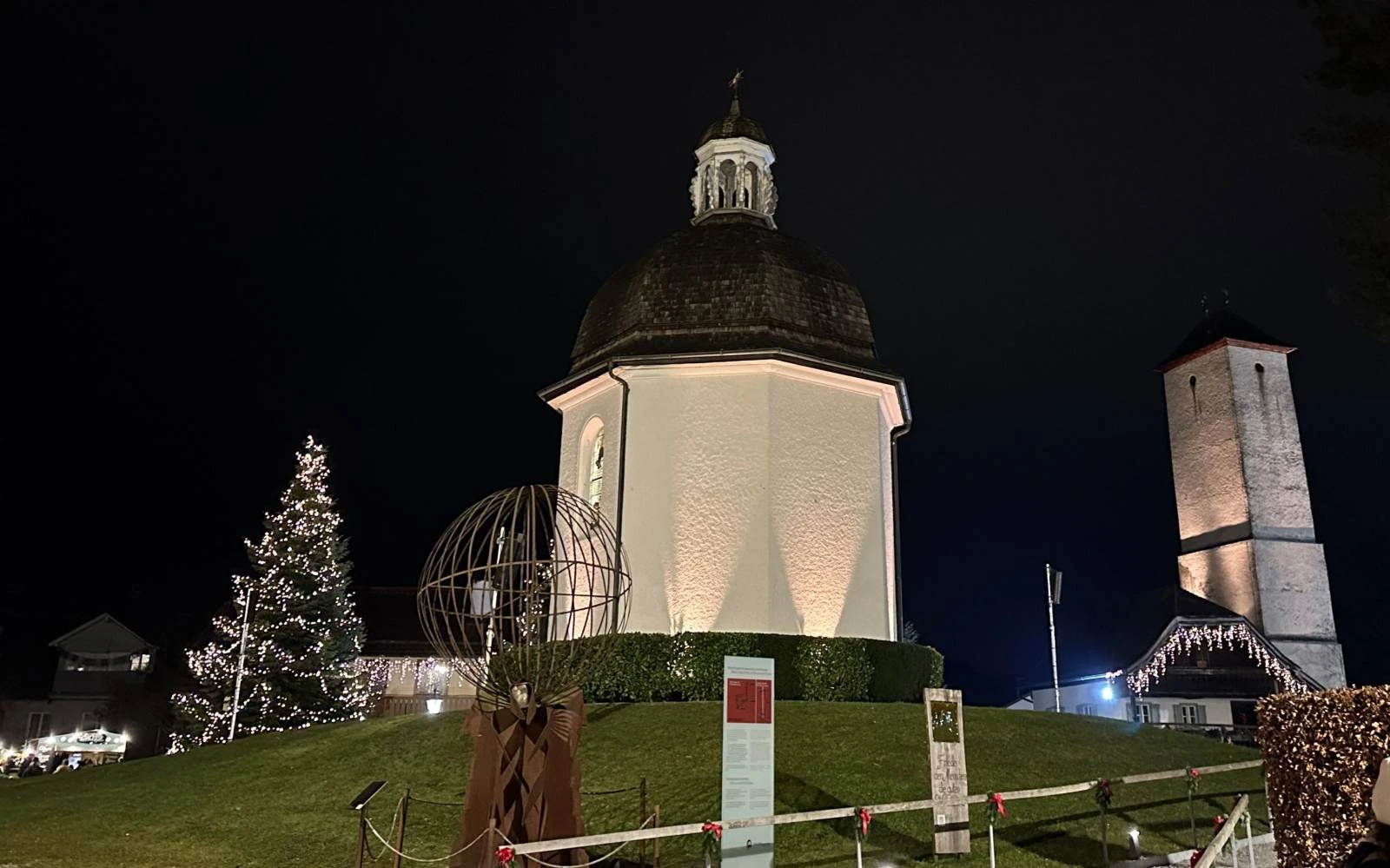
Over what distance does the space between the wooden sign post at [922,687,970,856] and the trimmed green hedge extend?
23.5ft

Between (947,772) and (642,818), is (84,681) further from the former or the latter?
(947,772)

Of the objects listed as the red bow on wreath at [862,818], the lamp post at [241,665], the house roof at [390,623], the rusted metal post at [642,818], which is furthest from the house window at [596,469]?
the house roof at [390,623]

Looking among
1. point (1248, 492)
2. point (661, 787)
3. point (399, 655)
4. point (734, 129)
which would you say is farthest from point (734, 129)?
point (1248, 492)

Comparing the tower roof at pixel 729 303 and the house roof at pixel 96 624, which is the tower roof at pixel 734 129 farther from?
the house roof at pixel 96 624

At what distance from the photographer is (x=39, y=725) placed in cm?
4684

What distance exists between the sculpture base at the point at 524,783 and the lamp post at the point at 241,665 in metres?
22.4

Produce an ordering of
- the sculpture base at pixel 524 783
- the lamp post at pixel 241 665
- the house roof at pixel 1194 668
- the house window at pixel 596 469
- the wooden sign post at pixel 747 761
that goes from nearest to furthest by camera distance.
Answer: the sculpture base at pixel 524 783 < the wooden sign post at pixel 747 761 < the house window at pixel 596 469 < the lamp post at pixel 241 665 < the house roof at pixel 1194 668

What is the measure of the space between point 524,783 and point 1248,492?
51147mm

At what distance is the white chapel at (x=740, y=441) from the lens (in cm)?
1988

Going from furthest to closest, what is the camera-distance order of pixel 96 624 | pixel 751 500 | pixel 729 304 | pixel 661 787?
pixel 96 624 < pixel 729 304 < pixel 751 500 < pixel 661 787

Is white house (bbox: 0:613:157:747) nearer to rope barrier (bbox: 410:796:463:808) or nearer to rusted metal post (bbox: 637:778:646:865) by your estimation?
rope barrier (bbox: 410:796:463:808)

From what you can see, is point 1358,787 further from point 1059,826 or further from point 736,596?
point 736,596

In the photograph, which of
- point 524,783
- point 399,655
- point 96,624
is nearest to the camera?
point 524,783

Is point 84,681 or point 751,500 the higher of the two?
point 751,500
